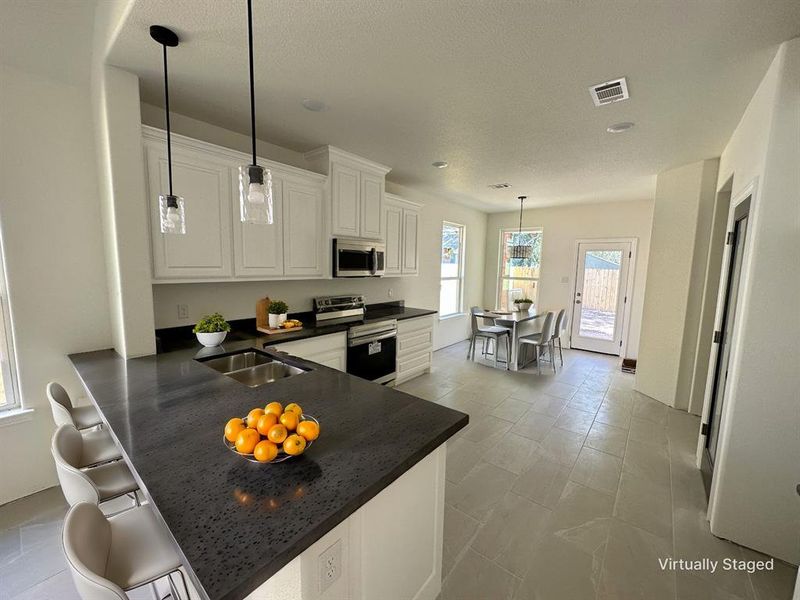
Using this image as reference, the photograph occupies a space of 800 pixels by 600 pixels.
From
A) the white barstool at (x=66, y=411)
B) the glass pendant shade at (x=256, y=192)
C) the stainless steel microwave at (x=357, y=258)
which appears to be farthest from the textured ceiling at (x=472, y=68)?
the white barstool at (x=66, y=411)

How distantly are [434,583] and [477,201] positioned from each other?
5309 mm

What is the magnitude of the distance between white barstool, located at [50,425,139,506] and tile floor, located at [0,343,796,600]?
0.60 m

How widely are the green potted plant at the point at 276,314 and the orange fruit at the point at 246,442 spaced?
1.99 metres

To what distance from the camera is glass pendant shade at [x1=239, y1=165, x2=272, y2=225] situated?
1.38m

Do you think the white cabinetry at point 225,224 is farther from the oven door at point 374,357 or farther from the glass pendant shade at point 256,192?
the glass pendant shade at point 256,192

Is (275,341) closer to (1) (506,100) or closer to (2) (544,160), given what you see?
(1) (506,100)

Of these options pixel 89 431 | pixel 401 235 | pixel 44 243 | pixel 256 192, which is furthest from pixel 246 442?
pixel 401 235

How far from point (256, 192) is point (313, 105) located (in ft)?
4.55

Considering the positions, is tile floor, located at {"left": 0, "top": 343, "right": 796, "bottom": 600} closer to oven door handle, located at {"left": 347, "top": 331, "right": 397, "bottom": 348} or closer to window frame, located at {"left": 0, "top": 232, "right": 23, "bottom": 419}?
A: window frame, located at {"left": 0, "top": 232, "right": 23, "bottom": 419}

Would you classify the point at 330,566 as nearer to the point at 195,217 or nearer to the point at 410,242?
the point at 195,217

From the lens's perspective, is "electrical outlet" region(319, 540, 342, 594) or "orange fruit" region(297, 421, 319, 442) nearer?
"electrical outlet" region(319, 540, 342, 594)

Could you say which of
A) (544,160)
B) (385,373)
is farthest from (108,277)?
(544,160)

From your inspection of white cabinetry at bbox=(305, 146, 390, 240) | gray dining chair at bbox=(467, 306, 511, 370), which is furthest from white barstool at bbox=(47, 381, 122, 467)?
gray dining chair at bbox=(467, 306, 511, 370)

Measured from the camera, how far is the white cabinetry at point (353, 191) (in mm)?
3330
